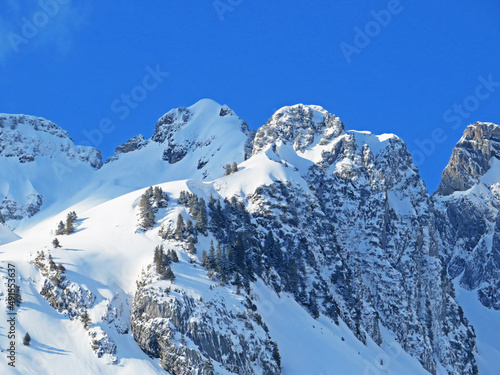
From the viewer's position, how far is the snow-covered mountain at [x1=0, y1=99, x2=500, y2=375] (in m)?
88.5

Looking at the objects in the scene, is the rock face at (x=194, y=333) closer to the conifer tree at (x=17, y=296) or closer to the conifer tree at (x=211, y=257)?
the conifer tree at (x=211, y=257)

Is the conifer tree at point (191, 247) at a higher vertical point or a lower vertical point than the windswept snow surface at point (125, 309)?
higher

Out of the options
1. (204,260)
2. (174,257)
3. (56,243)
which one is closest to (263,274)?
(204,260)

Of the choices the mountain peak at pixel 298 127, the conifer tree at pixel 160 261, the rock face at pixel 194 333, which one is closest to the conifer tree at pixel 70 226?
the conifer tree at pixel 160 261

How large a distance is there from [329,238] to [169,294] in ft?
201

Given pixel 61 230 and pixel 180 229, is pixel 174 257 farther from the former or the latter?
pixel 61 230

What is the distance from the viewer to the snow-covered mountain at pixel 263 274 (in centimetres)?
8850

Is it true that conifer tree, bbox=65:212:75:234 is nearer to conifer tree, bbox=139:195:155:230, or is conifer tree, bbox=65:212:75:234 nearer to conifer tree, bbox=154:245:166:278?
conifer tree, bbox=139:195:155:230

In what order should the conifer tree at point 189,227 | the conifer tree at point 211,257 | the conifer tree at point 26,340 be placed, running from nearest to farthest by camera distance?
1. the conifer tree at point 26,340
2. the conifer tree at point 211,257
3. the conifer tree at point 189,227

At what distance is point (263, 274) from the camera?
11844 centimetres

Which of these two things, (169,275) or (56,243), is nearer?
(169,275)

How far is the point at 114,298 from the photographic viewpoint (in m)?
94.5

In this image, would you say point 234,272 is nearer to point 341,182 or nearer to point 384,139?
point 341,182

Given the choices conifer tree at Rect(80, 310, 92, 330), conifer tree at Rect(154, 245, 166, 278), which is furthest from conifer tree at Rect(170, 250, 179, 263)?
conifer tree at Rect(80, 310, 92, 330)
